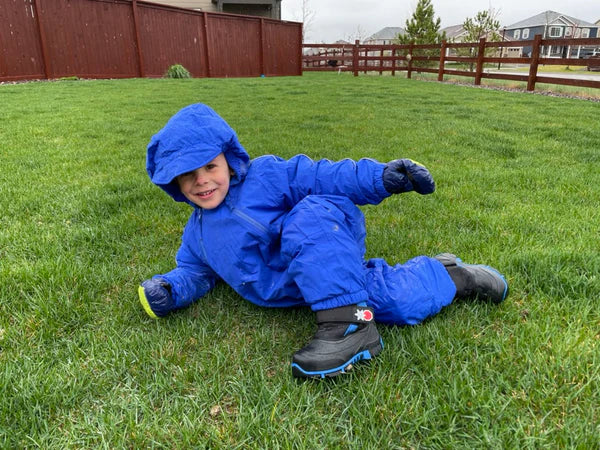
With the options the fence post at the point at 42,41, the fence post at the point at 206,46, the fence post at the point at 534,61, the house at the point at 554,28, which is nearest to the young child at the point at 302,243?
the fence post at the point at 534,61

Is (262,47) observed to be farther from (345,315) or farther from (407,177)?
(345,315)

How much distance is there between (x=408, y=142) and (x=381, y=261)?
137 inches

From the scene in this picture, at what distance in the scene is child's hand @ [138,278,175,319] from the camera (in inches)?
72.0

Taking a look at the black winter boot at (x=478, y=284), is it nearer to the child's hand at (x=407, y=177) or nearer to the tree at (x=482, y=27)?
the child's hand at (x=407, y=177)

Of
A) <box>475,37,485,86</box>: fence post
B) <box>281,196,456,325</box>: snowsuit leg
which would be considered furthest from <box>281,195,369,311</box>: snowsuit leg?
<box>475,37,485,86</box>: fence post

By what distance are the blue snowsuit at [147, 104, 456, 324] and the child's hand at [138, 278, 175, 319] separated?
0.05 metres

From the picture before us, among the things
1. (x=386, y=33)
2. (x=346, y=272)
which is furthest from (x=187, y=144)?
(x=386, y=33)

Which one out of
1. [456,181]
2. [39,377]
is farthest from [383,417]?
[456,181]

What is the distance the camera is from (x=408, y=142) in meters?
5.13

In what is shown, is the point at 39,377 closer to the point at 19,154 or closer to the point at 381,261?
the point at 381,261

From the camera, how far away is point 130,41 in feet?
47.6

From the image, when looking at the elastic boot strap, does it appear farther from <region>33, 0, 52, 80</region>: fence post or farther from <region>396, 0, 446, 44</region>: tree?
<region>396, 0, 446, 44</region>: tree

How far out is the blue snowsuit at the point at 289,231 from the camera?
1593mm

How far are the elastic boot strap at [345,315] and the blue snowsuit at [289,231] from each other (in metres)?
0.03
